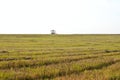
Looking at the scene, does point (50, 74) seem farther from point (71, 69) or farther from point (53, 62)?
point (53, 62)

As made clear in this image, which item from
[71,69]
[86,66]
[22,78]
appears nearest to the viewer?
[22,78]

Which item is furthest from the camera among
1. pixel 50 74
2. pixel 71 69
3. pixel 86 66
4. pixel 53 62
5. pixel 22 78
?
pixel 53 62

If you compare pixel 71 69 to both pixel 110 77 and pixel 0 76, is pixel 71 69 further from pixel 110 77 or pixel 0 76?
pixel 0 76

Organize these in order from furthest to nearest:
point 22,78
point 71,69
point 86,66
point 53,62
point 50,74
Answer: point 53,62, point 86,66, point 71,69, point 50,74, point 22,78

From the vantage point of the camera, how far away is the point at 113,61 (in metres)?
20.4

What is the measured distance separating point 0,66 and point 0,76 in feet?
11.8

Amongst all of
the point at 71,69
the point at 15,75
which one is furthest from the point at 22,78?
the point at 71,69

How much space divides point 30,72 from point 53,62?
5.00 m

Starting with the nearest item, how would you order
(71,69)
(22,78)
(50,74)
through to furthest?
(22,78) < (50,74) < (71,69)

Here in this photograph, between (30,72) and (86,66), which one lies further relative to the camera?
(86,66)

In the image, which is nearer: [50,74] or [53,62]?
[50,74]

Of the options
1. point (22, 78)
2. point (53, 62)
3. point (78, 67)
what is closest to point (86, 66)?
point (78, 67)

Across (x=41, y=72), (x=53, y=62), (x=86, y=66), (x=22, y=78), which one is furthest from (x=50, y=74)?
(x=53, y=62)

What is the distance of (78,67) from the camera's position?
16625mm
